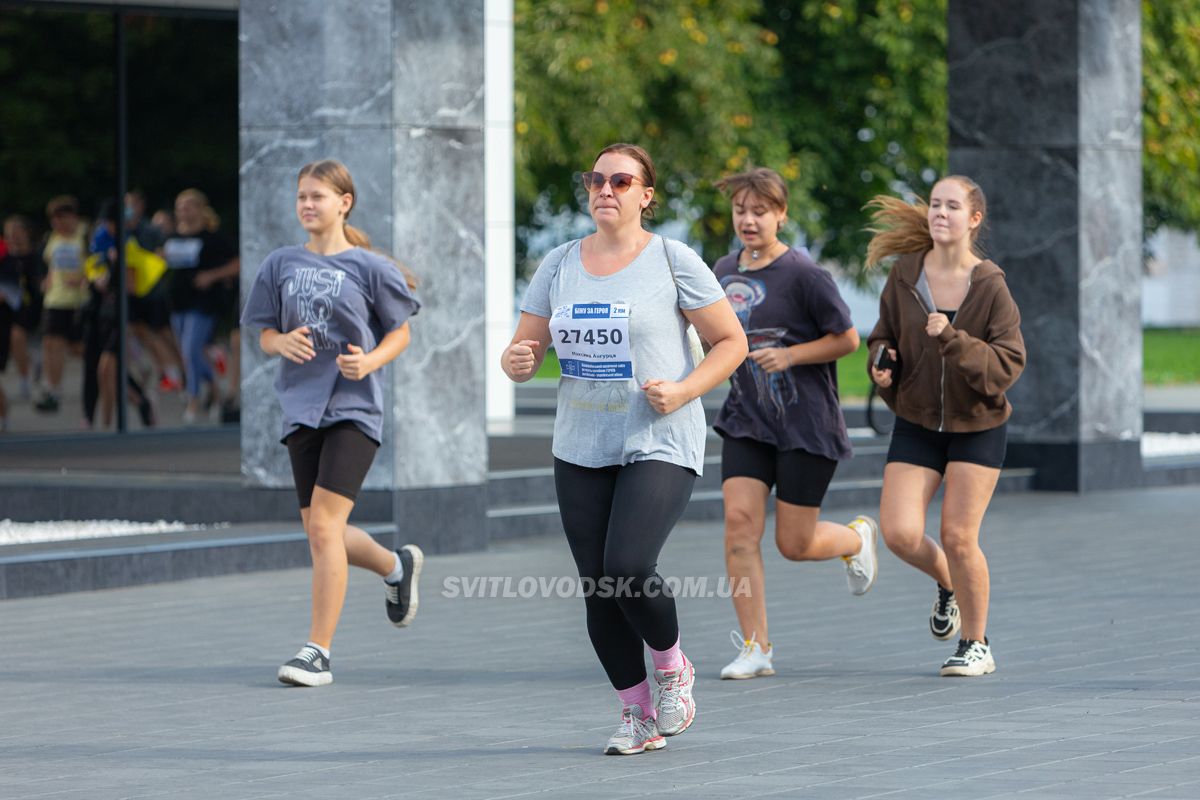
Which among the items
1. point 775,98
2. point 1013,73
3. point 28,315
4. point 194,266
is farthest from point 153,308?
point 775,98

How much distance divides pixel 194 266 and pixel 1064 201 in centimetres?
706

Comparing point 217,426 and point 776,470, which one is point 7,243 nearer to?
point 217,426

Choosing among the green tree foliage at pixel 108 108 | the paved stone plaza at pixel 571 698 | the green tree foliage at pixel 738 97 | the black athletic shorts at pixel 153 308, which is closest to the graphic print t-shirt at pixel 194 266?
the black athletic shorts at pixel 153 308

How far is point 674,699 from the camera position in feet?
Answer: 21.4

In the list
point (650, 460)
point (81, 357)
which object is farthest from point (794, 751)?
point (81, 357)

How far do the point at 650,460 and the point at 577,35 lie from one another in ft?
85.6

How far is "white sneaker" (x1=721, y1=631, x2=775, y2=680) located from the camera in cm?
781

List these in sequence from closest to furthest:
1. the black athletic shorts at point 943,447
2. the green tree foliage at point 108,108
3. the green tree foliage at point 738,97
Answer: the black athletic shorts at point 943,447 → the green tree foliage at point 108,108 → the green tree foliage at point 738,97

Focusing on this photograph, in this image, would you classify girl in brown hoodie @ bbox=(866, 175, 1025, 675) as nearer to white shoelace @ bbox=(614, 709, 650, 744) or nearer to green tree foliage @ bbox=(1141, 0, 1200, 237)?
white shoelace @ bbox=(614, 709, 650, 744)

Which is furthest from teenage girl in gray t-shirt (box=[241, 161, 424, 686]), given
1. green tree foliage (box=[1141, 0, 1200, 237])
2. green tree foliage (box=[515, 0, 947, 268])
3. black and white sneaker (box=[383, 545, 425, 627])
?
green tree foliage (box=[1141, 0, 1200, 237])

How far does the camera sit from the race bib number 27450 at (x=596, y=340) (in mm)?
6344

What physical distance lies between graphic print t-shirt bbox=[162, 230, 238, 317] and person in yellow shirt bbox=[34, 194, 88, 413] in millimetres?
784

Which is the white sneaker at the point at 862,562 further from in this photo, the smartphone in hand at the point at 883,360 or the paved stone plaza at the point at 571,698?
the smartphone in hand at the point at 883,360

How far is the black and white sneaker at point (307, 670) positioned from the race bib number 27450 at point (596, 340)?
78.3 inches
